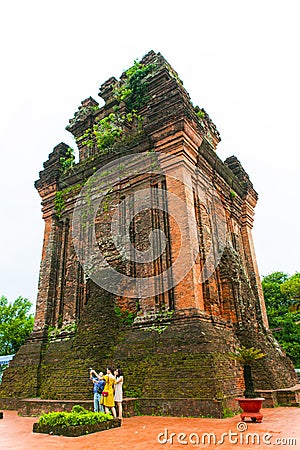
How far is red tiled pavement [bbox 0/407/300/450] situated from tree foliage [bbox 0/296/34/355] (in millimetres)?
24868

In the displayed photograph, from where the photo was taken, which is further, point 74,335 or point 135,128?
point 135,128

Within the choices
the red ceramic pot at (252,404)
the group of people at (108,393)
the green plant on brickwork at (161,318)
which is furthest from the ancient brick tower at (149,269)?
the group of people at (108,393)

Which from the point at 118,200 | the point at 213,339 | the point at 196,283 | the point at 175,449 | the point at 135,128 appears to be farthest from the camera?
the point at 135,128

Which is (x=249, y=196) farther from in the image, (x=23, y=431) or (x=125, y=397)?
(x=23, y=431)

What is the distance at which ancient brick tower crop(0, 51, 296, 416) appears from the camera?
27.2ft

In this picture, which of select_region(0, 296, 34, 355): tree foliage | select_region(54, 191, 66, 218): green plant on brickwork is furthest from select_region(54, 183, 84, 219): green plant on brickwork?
select_region(0, 296, 34, 355): tree foliage

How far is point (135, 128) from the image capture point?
1427 cm

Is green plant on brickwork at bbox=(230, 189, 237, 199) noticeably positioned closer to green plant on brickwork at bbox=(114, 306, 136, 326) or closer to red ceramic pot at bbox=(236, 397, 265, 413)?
green plant on brickwork at bbox=(114, 306, 136, 326)

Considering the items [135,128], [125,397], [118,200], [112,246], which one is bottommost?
[125,397]

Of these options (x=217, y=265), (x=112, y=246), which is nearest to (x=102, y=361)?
(x=112, y=246)

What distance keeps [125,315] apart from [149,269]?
151 centimetres

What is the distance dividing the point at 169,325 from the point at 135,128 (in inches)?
338

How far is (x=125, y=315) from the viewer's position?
399 inches

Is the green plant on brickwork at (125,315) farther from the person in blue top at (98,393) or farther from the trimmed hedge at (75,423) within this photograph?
the trimmed hedge at (75,423)
